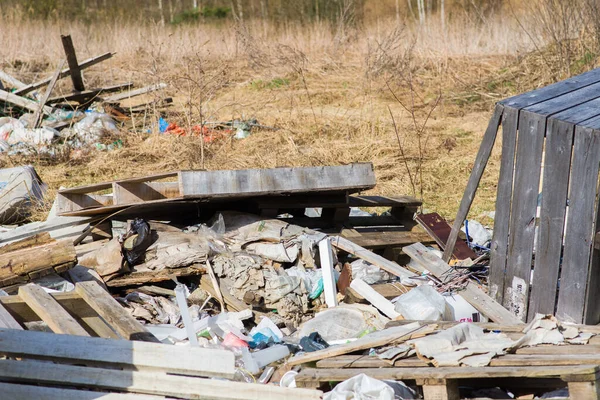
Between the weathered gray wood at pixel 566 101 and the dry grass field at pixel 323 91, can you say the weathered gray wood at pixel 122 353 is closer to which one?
the weathered gray wood at pixel 566 101

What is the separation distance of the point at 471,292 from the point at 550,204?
933 mm

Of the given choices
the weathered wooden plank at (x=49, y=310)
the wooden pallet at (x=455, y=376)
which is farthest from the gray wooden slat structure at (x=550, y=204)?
the weathered wooden plank at (x=49, y=310)

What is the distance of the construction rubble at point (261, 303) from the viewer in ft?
12.0

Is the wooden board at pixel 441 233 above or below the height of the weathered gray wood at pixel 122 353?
below

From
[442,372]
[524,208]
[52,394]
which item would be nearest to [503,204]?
[524,208]

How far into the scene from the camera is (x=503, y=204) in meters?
4.95

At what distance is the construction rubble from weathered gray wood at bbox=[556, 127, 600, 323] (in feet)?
0.96

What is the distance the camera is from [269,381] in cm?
405

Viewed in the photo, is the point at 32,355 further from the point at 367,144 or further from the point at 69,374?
the point at 367,144

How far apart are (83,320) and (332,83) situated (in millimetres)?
10286

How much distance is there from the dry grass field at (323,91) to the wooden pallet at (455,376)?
428cm

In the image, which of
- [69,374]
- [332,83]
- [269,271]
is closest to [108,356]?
[69,374]

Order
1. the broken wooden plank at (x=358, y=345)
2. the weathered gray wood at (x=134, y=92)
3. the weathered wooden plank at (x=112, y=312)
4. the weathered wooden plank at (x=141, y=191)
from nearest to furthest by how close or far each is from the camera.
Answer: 1. the broken wooden plank at (x=358, y=345)
2. the weathered wooden plank at (x=112, y=312)
3. the weathered wooden plank at (x=141, y=191)
4. the weathered gray wood at (x=134, y=92)

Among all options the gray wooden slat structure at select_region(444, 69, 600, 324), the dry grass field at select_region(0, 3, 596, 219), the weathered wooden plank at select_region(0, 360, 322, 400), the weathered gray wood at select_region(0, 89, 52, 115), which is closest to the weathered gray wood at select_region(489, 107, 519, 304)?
the gray wooden slat structure at select_region(444, 69, 600, 324)
